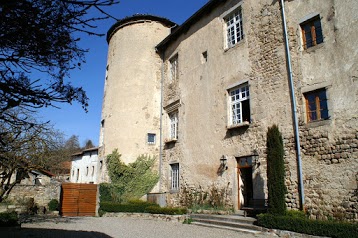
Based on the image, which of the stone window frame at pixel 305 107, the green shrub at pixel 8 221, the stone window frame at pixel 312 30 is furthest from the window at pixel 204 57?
the green shrub at pixel 8 221

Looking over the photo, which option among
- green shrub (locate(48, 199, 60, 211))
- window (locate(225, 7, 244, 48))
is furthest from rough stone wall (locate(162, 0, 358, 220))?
green shrub (locate(48, 199, 60, 211))

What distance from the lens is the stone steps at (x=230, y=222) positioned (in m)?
8.67

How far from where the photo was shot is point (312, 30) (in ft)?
32.6

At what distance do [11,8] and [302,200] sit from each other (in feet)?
29.3

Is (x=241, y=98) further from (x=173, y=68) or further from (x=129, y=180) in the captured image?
(x=129, y=180)

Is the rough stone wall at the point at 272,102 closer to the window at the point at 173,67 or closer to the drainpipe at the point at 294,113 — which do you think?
the drainpipe at the point at 294,113

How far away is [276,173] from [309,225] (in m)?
1.87

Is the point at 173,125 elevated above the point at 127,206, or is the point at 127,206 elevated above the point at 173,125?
the point at 173,125

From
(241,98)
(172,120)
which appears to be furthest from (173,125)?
(241,98)

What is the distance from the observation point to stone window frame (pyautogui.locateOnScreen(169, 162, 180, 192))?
50.5 feet

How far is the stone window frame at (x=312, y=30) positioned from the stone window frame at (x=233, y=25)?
2684 mm

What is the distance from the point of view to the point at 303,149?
371 inches

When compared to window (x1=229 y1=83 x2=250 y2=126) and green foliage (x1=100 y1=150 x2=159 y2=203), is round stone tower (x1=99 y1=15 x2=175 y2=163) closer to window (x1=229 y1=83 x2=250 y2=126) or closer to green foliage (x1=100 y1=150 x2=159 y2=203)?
green foliage (x1=100 y1=150 x2=159 y2=203)

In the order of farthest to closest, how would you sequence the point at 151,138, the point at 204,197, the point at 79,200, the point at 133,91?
the point at 133,91
the point at 79,200
the point at 151,138
the point at 204,197
